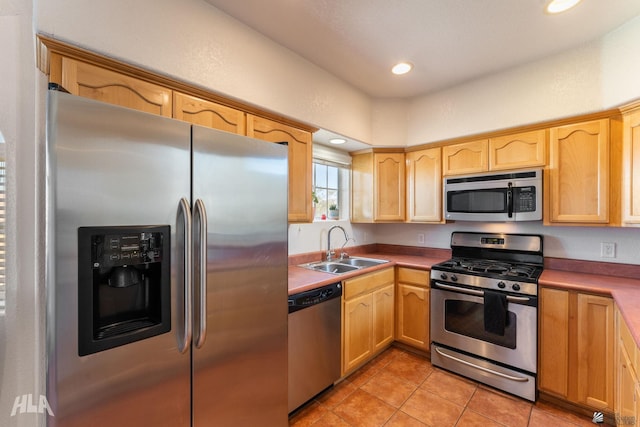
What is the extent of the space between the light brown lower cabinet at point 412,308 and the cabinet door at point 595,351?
1.04m

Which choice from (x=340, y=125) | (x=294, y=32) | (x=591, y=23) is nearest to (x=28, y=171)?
(x=294, y=32)

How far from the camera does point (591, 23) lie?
1.80m

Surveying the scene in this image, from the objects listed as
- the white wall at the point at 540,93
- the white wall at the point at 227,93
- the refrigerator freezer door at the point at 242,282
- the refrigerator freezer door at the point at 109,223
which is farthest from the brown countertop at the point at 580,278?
the white wall at the point at 540,93

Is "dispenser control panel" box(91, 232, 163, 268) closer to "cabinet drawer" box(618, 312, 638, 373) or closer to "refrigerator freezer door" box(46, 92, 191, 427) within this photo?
"refrigerator freezer door" box(46, 92, 191, 427)

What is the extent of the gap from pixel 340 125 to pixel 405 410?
7.59 feet

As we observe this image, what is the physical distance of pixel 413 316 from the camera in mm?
2648

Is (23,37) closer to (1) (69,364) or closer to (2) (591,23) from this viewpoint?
(1) (69,364)

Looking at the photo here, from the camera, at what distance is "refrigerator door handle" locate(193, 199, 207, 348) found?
115 cm

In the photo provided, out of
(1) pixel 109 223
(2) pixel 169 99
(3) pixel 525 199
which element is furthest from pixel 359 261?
(1) pixel 109 223

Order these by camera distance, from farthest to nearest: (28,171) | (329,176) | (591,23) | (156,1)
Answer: (329,176), (591,23), (156,1), (28,171)

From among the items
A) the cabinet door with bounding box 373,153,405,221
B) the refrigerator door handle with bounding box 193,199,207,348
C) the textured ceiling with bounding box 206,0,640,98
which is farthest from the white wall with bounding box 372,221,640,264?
the refrigerator door handle with bounding box 193,199,207,348

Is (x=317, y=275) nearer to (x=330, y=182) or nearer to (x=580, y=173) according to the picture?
(x=330, y=182)

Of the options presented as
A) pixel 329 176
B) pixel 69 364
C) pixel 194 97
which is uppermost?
pixel 194 97

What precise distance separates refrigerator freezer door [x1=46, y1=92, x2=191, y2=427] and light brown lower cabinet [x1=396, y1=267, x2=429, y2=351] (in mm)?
2086
